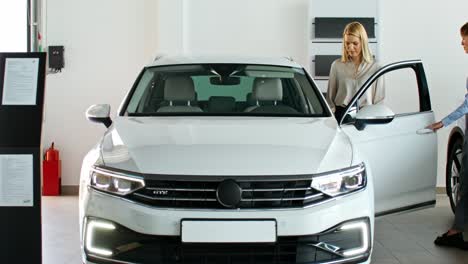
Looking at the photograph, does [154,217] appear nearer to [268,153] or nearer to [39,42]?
[268,153]

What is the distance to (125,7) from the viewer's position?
6895 mm

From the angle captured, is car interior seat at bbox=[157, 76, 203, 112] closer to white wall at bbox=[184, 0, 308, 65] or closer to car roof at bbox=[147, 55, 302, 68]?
car roof at bbox=[147, 55, 302, 68]

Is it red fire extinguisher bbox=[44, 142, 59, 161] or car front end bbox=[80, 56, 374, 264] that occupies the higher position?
car front end bbox=[80, 56, 374, 264]

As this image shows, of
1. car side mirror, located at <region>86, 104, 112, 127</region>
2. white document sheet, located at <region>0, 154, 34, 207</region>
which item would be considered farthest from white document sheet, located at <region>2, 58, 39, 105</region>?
car side mirror, located at <region>86, 104, 112, 127</region>

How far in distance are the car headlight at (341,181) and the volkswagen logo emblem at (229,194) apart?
0.98 feet

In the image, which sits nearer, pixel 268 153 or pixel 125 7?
pixel 268 153

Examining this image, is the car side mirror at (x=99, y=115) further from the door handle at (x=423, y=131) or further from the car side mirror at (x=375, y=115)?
the door handle at (x=423, y=131)

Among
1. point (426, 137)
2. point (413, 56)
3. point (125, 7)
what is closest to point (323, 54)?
point (413, 56)

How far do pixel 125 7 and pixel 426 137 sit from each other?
402cm

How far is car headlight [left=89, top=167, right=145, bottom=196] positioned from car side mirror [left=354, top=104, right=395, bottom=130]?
142 centimetres

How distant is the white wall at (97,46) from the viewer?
6.89m

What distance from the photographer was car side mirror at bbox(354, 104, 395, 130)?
338cm

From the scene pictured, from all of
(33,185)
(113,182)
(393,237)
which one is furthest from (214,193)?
(393,237)

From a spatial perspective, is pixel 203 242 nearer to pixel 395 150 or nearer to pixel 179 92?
pixel 179 92
